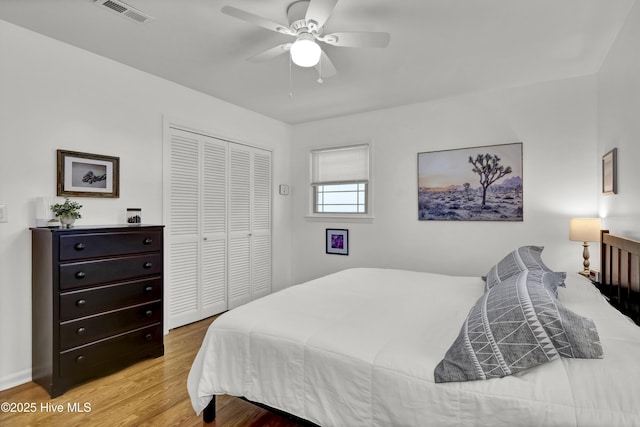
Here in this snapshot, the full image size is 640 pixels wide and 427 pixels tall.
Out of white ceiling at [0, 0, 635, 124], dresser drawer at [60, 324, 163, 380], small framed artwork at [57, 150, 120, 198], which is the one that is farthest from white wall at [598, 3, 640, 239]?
small framed artwork at [57, 150, 120, 198]

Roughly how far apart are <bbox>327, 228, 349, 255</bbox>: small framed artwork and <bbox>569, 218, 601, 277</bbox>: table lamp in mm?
2455

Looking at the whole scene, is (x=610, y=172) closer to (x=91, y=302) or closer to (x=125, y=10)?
(x=125, y=10)

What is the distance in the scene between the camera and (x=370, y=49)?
8.84ft

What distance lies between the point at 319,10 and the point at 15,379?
321 cm

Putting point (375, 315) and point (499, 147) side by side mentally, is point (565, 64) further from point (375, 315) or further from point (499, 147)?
point (375, 315)

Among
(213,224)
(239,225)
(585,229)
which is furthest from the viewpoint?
(239,225)

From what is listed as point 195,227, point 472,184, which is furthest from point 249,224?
point 472,184

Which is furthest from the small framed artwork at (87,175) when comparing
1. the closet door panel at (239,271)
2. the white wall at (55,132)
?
the closet door panel at (239,271)

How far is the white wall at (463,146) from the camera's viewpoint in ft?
10.7

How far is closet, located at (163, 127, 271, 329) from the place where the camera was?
3514mm

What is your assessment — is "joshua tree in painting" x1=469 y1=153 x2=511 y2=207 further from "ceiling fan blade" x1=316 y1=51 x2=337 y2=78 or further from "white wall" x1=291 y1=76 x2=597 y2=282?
"ceiling fan blade" x1=316 y1=51 x2=337 y2=78

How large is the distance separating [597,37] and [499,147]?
1228 mm

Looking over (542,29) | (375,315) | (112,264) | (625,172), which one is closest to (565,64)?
(542,29)

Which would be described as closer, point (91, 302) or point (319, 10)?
point (319, 10)
